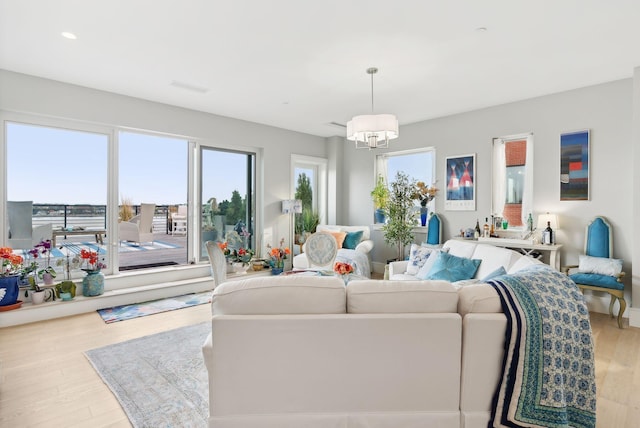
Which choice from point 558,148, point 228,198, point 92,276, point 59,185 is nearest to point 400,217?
point 558,148

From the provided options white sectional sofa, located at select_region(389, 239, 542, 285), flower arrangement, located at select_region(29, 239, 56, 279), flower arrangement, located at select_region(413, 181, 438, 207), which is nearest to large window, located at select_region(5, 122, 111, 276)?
flower arrangement, located at select_region(29, 239, 56, 279)

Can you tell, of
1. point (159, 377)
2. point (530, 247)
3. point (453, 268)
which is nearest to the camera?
point (159, 377)

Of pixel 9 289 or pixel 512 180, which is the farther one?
pixel 512 180

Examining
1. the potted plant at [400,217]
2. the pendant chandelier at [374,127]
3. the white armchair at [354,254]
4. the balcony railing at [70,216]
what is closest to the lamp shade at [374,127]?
the pendant chandelier at [374,127]

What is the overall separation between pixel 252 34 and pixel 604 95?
167 inches

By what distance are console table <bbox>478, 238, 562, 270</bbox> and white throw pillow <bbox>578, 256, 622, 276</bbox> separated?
27 centimetres

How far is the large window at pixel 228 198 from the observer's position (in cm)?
568

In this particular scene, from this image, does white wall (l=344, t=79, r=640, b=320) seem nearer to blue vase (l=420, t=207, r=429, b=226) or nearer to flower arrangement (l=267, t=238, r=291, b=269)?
blue vase (l=420, t=207, r=429, b=226)

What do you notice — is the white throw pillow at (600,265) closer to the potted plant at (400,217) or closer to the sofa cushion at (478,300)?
the potted plant at (400,217)

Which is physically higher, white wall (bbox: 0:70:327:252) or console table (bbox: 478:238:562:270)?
white wall (bbox: 0:70:327:252)

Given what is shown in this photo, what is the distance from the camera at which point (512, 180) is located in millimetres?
4992

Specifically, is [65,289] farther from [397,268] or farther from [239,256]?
[397,268]

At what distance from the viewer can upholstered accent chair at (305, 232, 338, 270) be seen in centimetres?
462

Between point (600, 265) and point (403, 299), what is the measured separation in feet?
11.4
